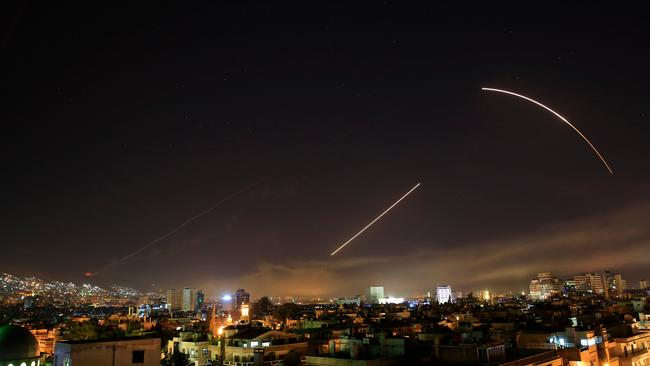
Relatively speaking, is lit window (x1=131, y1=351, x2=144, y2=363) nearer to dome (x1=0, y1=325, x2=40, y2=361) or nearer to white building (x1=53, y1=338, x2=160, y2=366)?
white building (x1=53, y1=338, x2=160, y2=366)

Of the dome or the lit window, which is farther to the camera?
the dome

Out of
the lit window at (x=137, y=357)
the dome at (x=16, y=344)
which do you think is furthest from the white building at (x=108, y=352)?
the dome at (x=16, y=344)

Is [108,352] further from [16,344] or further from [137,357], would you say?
[16,344]

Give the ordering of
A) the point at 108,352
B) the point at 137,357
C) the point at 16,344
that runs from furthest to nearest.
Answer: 1. the point at 16,344
2. the point at 137,357
3. the point at 108,352

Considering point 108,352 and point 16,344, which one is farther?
point 16,344

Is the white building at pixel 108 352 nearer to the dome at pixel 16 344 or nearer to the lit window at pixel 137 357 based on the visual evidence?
the lit window at pixel 137 357

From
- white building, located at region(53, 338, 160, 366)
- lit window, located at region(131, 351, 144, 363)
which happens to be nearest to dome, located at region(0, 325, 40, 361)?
white building, located at region(53, 338, 160, 366)

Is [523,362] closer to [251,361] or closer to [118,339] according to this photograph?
[118,339]

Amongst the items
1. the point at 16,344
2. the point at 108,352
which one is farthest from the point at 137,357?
the point at 16,344

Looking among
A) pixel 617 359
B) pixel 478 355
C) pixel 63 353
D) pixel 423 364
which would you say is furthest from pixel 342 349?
pixel 617 359

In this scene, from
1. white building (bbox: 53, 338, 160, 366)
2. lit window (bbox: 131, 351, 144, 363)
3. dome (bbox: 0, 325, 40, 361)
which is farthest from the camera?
dome (bbox: 0, 325, 40, 361)
